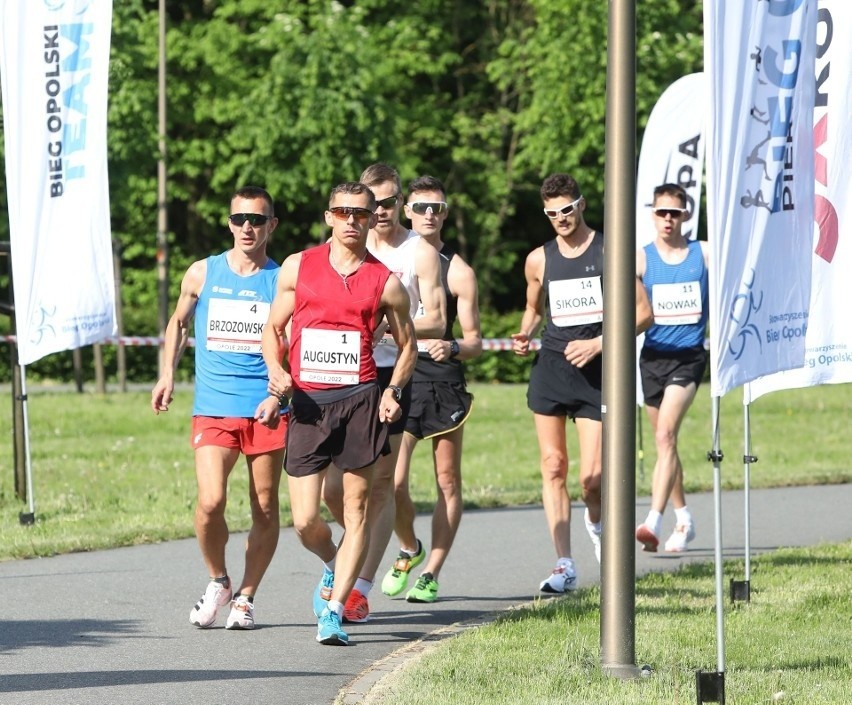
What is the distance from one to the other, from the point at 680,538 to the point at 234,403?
4.09 metres

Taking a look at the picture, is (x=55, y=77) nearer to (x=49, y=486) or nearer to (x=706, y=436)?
(x=49, y=486)

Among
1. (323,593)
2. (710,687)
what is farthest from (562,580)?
(710,687)

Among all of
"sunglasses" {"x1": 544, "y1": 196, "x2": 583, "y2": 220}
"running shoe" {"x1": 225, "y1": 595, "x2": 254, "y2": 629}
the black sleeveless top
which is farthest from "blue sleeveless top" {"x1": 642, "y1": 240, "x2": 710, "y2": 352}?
"running shoe" {"x1": 225, "y1": 595, "x2": 254, "y2": 629}

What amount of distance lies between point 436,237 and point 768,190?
10.1 ft

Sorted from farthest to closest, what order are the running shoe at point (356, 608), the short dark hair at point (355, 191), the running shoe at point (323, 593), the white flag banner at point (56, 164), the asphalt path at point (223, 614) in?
the white flag banner at point (56, 164)
the running shoe at point (356, 608)
the running shoe at point (323, 593)
the short dark hair at point (355, 191)
the asphalt path at point (223, 614)

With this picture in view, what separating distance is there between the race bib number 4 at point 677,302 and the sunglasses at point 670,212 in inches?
17.3

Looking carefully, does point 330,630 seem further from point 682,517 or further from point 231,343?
point 682,517

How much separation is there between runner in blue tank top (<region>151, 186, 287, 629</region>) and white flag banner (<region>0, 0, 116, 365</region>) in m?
2.68

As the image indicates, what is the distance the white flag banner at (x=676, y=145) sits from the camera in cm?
1397

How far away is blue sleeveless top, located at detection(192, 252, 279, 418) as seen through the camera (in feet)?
26.6

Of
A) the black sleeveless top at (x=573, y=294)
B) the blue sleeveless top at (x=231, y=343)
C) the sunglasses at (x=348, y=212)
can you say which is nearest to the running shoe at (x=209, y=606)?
the blue sleeveless top at (x=231, y=343)

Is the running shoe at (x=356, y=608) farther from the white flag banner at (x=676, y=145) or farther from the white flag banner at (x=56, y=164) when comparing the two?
the white flag banner at (x=676, y=145)

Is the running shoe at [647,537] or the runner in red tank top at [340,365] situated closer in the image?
the runner in red tank top at [340,365]

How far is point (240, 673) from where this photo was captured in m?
6.97
